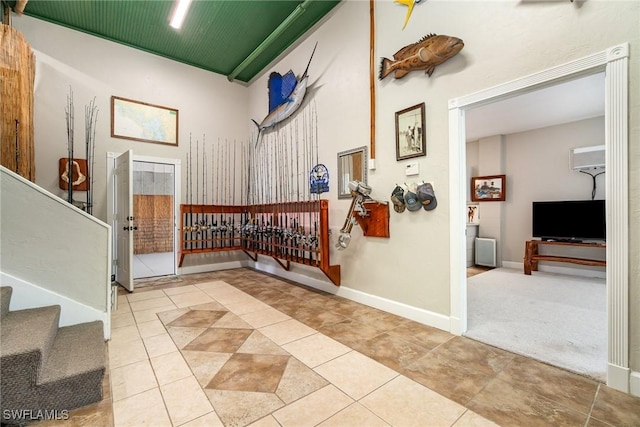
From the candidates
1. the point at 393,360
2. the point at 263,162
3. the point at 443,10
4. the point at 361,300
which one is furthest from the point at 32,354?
the point at 263,162

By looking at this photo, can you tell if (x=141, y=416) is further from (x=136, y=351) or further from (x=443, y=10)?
(x=443, y=10)

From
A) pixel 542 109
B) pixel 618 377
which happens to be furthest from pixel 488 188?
pixel 618 377

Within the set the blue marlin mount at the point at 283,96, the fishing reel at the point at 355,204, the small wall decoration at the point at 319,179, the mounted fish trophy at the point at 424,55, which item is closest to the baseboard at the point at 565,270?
the fishing reel at the point at 355,204

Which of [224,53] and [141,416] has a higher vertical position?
[224,53]

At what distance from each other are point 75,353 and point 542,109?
6616 mm

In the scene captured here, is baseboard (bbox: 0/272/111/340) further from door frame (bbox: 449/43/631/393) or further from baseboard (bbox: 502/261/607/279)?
baseboard (bbox: 502/261/607/279)

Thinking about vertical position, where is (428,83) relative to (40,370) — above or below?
above

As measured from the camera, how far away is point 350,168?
3.54 meters

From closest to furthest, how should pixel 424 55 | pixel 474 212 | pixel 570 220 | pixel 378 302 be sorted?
1. pixel 424 55
2. pixel 378 302
3. pixel 570 220
4. pixel 474 212

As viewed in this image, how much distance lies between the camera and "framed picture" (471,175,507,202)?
607 centimetres

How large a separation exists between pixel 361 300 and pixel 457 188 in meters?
1.74

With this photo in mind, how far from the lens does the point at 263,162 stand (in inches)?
212

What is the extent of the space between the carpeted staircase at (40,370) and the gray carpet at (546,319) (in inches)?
111

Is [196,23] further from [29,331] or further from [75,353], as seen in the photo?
[75,353]
